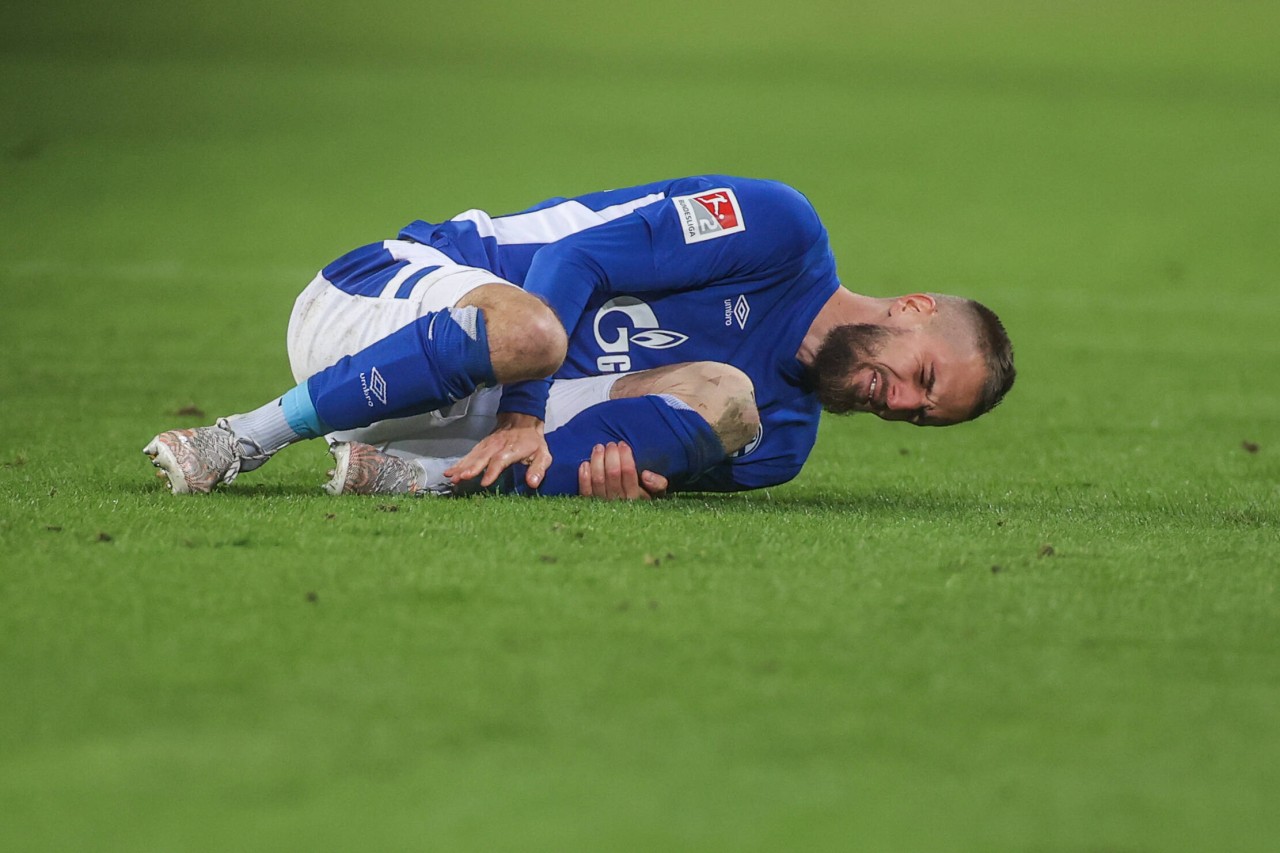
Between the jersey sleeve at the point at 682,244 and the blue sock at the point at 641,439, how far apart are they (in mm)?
105

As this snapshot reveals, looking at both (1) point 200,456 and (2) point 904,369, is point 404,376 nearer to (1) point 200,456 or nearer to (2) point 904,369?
(1) point 200,456

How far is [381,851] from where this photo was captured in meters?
1.41

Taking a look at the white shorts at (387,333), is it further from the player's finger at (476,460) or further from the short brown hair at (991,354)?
the short brown hair at (991,354)

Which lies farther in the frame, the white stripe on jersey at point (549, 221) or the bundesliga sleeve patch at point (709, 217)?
the white stripe on jersey at point (549, 221)

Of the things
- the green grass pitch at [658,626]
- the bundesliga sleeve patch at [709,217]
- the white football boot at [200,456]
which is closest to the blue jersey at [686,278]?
the bundesliga sleeve patch at [709,217]

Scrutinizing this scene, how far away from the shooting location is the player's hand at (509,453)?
2.93 m

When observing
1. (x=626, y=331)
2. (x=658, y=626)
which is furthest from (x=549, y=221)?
(x=658, y=626)

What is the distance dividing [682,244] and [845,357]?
0.38 metres

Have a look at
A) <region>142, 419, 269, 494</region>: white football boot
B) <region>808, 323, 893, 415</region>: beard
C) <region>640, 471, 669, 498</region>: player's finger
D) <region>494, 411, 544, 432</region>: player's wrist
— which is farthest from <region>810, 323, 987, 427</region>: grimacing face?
<region>142, 419, 269, 494</region>: white football boot

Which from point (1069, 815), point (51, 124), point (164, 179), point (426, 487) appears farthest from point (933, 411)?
point (51, 124)

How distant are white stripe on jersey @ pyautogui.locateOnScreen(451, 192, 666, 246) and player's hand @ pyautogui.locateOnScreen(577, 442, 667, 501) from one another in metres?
0.42

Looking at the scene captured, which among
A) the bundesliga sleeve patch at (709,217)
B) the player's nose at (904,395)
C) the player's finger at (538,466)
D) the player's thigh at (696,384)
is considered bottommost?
the player's finger at (538,466)

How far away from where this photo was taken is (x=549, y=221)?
323cm

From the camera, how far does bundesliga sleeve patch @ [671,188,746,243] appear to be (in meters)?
3.05
